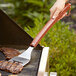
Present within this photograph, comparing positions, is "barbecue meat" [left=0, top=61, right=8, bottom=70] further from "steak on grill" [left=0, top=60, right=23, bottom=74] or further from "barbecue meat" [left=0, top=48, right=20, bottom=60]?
"barbecue meat" [left=0, top=48, right=20, bottom=60]

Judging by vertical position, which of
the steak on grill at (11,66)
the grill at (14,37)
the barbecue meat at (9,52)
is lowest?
the steak on grill at (11,66)

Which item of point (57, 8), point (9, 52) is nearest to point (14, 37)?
point (9, 52)

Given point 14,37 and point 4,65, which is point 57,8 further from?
point 4,65

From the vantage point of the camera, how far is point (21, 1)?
5453 millimetres

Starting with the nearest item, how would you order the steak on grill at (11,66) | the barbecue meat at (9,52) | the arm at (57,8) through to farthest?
the steak on grill at (11,66) → the barbecue meat at (9,52) → the arm at (57,8)

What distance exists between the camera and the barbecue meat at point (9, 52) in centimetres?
199

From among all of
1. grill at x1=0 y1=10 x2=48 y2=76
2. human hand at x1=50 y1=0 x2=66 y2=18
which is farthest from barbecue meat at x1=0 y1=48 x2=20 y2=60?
human hand at x1=50 y1=0 x2=66 y2=18

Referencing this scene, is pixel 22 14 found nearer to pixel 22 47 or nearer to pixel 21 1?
pixel 21 1

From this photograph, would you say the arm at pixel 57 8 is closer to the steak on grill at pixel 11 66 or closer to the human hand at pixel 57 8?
the human hand at pixel 57 8

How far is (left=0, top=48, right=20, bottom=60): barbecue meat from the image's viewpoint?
1.99 m

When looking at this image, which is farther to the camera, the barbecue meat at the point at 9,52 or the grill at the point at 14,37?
the grill at the point at 14,37

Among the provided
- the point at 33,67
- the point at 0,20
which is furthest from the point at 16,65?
the point at 0,20

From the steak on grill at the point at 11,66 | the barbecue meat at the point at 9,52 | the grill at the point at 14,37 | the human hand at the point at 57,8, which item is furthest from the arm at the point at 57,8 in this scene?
the steak on grill at the point at 11,66

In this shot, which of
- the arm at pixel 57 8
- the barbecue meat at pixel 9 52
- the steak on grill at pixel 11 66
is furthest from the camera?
the arm at pixel 57 8
